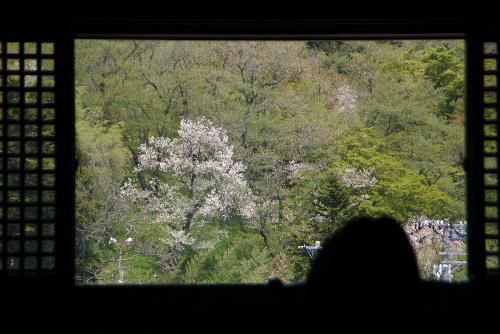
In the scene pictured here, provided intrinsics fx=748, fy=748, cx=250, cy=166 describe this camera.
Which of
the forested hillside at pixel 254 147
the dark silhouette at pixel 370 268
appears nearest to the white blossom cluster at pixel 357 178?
the forested hillside at pixel 254 147

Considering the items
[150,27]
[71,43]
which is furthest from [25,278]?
[150,27]

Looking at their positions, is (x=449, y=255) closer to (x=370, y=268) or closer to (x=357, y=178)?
(x=357, y=178)

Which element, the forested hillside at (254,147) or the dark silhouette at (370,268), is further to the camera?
the forested hillside at (254,147)

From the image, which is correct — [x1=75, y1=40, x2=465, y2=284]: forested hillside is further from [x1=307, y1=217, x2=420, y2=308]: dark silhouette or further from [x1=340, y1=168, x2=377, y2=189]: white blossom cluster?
[x1=307, y1=217, x2=420, y2=308]: dark silhouette

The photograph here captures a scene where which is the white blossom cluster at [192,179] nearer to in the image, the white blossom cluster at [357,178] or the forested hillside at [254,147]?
the forested hillside at [254,147]

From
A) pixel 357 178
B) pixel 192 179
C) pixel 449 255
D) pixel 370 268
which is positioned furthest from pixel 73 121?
pixel 449 255

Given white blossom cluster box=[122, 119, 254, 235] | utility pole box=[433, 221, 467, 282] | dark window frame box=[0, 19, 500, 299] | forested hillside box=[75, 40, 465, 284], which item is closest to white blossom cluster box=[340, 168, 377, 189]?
forested hillside box=[75, 40, 465, 284]

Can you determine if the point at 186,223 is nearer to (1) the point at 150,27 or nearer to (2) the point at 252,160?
(2) the point at 252,160
